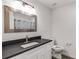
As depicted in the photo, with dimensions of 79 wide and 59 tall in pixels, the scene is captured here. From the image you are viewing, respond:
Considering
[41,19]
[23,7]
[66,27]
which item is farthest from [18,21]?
[66,27]

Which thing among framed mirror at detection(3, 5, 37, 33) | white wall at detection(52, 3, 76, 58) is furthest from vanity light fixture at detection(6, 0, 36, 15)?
white wall at detection(52, 3, 76, 58)

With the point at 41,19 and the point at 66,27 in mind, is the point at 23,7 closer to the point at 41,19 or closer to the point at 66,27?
the point at 41,19

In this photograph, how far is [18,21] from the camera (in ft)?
5.86

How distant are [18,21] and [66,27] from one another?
6.58ft

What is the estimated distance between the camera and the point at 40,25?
2.59 m

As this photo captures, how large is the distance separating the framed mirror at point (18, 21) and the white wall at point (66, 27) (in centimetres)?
125

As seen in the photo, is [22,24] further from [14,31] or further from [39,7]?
[39,7]

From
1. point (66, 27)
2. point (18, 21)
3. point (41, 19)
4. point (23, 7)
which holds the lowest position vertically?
point (66, 27)

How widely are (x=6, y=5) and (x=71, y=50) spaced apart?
2739 millimetres

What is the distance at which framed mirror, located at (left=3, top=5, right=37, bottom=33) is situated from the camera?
152 cm

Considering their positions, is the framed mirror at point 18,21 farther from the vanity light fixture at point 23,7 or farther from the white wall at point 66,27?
the white wall at point 66,27

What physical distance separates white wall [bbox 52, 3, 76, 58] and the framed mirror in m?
1.25

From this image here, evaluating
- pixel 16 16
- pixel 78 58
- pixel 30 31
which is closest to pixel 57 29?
pixel 30 31

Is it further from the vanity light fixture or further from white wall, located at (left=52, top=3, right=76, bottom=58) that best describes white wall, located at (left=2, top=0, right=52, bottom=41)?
white wall, located at (left=52, top=3, right=76, bottom=58)
